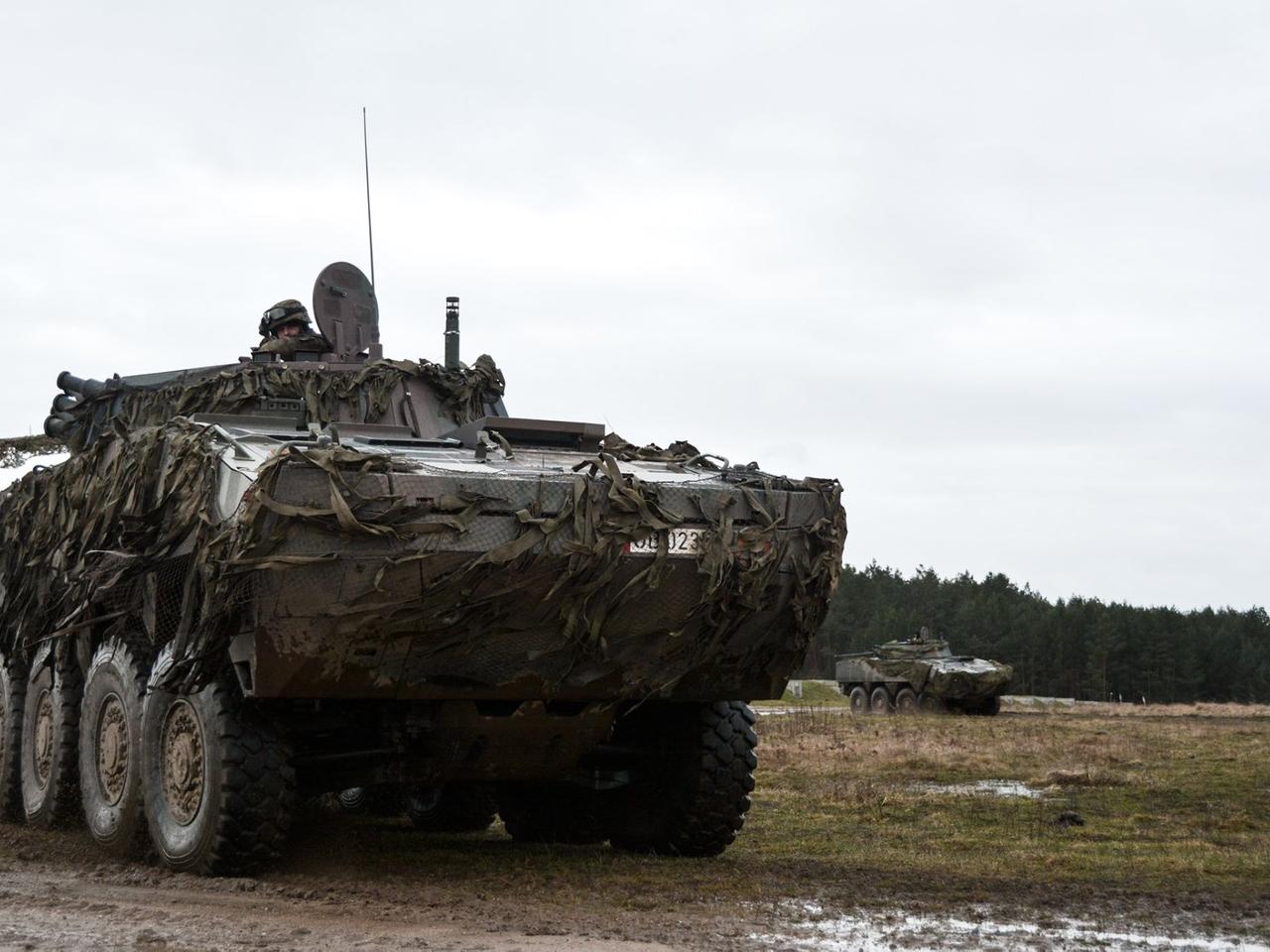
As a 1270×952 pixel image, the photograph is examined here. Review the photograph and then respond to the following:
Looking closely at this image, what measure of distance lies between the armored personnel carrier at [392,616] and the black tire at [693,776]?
15 mm

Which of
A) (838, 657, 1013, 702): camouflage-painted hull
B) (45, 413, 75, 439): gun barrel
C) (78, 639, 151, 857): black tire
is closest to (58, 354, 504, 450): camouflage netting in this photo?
(45, 413, 75, 439): gun barrel

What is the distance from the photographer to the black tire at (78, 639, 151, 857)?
8.38m

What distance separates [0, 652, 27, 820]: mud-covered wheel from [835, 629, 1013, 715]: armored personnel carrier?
23001 mm

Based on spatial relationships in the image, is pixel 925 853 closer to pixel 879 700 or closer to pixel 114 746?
pixel 114 746

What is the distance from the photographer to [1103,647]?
204ft

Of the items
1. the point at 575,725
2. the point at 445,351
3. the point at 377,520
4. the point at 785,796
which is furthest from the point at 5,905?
the point at 785,796

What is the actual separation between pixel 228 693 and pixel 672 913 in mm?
2319

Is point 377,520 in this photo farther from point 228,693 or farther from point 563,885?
point 563,885

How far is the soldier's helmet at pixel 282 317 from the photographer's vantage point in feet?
36.6

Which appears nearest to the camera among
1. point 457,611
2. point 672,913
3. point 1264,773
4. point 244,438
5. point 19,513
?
point 672,913

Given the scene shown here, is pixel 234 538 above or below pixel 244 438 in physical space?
below

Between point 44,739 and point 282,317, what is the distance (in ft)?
10.0

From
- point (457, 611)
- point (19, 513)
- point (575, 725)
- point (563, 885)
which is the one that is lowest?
point (563, 885)

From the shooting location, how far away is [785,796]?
40.9ft
